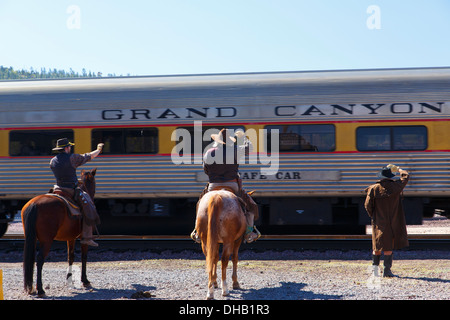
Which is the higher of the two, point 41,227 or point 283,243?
point 41,227

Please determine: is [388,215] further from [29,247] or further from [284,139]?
[29,247]

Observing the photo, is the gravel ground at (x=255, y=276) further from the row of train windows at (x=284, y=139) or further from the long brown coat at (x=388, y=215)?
the row of train windows at (x=284, y=139)

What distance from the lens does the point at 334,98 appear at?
10.7 m

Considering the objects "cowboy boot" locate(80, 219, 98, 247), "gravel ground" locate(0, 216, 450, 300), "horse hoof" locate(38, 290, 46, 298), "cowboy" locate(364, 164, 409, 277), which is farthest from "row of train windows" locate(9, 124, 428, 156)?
"horse hoof" locate(38, 290, 46, 298)

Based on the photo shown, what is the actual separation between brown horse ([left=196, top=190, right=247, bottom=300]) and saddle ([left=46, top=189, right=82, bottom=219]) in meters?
1.88

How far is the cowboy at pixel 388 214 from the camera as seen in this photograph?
24.9ft

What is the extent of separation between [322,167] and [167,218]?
3.86m

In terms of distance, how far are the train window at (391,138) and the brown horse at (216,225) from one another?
16.8ft

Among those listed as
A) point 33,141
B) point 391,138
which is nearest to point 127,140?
point 33,141

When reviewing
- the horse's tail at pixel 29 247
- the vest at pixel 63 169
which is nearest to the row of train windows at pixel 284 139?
the vest at pixel 63 169

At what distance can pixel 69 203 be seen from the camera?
6.88 metres

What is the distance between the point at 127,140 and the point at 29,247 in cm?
493

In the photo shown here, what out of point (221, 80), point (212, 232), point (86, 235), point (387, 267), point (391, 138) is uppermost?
point (221, 80)
